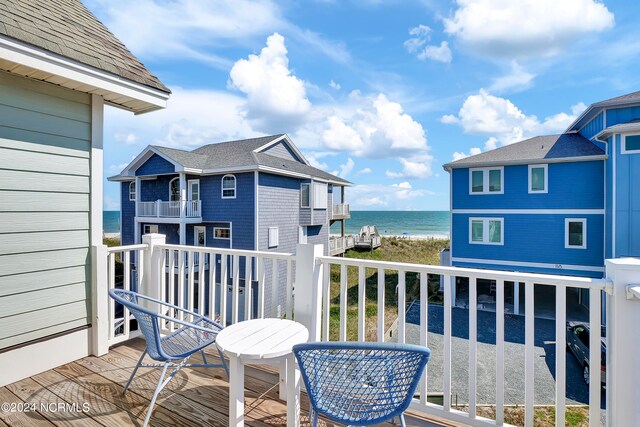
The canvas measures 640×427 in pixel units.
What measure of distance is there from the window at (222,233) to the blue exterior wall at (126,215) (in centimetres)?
555

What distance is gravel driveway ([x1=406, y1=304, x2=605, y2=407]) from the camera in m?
6.41

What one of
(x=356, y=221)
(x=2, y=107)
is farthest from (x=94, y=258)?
(x=356, y=221)

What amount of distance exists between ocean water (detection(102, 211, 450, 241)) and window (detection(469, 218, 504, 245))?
3021cm

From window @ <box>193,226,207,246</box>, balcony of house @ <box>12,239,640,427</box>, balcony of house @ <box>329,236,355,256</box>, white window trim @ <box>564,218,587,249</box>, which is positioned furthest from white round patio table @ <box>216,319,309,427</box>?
balcony of house @ <box>329,236,355,256</box>

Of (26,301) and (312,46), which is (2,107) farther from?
(312,46)

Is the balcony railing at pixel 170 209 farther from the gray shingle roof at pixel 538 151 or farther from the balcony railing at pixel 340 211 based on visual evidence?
the gray shingle roof at pixel 538 151

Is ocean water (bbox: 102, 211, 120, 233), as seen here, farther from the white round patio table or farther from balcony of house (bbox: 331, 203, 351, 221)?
the white round patio table

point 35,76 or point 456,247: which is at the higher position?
point 35,76

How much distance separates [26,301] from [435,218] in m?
57.0

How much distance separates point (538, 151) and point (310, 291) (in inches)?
493

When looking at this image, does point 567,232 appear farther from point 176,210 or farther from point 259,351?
point 176,210

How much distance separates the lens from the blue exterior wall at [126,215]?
16.2 metres

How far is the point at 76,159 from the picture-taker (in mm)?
2721

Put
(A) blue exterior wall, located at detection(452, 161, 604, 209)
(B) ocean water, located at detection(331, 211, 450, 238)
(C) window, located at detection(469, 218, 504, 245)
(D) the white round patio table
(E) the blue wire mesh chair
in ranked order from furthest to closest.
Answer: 1. (B) ocean water, located at detection(331, 211, 450, 238)
2. (C) window, located at detection(469, 218, 504, 245)
3. (A) blue exterior wall, located at detection(452, 161, 604, 209)
4. (D) the white round patio table
5. (E) the blue wire mesh chair
